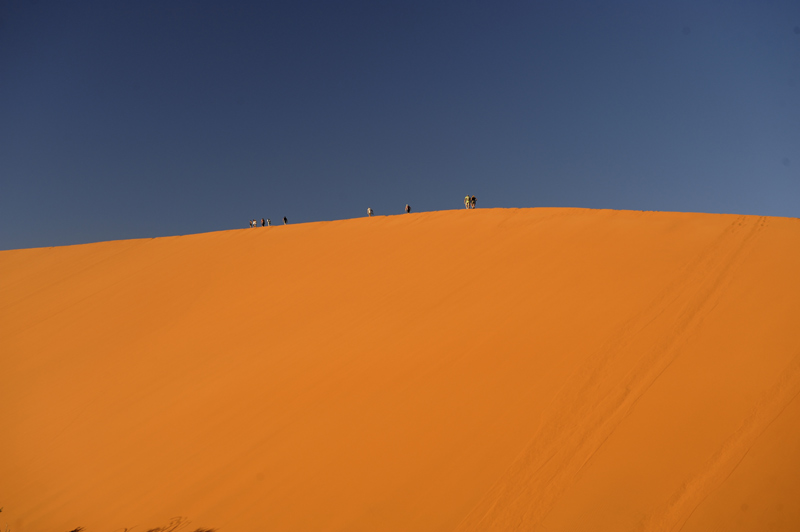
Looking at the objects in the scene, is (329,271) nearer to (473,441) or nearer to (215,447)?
(215,447)

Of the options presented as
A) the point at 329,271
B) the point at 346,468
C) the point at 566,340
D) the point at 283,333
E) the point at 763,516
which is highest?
the point at 329,271

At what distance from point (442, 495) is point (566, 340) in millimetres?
2821

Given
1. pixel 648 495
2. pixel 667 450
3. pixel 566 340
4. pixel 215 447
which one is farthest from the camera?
pixel 566 340

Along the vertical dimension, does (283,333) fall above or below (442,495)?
above

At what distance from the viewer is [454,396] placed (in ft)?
18.0

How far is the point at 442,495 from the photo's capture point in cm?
426

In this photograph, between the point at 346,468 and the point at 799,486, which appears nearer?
the point at 799,486

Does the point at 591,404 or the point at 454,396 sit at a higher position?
the point at 454,396

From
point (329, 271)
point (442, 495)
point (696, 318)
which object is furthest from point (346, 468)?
point (329, 271)

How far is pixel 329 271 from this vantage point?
438 inches

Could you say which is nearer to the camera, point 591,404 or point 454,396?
point 591,404

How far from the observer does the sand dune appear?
4.11m

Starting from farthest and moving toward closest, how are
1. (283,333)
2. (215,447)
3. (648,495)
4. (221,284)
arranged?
(221,284) < (283,333) < (215,447) < (648,495)

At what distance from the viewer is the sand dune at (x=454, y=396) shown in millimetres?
4105
